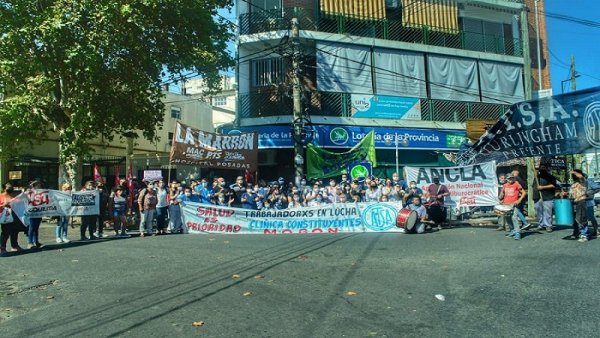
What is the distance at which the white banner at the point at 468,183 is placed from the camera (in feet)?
50.0

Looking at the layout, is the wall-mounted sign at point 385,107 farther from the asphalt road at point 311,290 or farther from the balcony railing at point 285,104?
the asphalt road at point 311,290

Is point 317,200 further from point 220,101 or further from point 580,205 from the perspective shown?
point 220,101

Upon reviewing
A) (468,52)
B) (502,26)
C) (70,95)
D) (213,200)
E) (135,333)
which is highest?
(502,26)

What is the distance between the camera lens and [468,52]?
24141mm

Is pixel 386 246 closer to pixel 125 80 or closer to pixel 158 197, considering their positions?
pixel 158 197

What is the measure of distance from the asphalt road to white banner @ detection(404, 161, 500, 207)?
445 centimetres

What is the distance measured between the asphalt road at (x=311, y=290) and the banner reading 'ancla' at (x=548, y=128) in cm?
277

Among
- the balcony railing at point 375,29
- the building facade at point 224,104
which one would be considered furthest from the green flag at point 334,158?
the building facade at point 224,104

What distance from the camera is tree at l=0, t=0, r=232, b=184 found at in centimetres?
1440

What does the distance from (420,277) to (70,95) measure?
1381 centimetres

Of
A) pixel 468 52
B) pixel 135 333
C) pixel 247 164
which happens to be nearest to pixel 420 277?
pixel 135 333

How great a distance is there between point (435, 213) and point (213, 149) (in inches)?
311

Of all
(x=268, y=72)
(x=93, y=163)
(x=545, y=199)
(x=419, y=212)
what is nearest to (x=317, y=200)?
(x=419, y=212)

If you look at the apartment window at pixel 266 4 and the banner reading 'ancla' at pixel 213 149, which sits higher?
the apartment window at pixel 266 4
